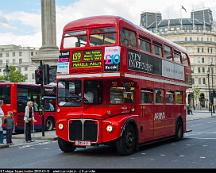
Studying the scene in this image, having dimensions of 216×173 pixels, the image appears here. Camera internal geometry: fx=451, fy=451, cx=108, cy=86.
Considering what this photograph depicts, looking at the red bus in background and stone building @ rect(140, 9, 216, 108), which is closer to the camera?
the red bus in background

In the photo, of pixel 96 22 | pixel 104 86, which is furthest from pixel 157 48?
pixel 104 86

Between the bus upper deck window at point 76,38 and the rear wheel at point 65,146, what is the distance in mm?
3115

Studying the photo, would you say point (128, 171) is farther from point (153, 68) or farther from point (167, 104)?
point (167, 104)

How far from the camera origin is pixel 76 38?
14.8m

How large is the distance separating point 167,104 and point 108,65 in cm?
511

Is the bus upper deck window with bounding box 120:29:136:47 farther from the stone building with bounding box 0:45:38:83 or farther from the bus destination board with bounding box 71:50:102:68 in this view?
the stone building with bounding box 0:45:38:83

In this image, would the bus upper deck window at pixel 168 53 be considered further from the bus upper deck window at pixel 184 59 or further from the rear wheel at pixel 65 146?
the rear wheel at pixel 65 146

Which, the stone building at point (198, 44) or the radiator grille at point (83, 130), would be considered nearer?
the radiator grille at point (83, 130)

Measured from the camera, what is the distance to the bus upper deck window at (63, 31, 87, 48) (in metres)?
14.6

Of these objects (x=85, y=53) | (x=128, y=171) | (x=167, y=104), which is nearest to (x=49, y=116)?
(x=167, y=104)

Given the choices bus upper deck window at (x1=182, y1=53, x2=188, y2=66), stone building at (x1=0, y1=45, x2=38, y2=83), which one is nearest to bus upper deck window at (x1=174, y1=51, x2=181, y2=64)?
bus upper deck window at (x1=182, y1=53, x2=188, y2=66)

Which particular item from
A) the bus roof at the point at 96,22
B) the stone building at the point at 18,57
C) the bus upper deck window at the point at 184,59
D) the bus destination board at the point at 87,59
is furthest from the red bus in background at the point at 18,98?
the stone building at the point at 18,57

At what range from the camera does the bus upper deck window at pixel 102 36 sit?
1422cm

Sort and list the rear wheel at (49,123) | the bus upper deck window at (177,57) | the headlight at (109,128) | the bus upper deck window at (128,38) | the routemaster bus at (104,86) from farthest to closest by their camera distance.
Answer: the rear wheel at (49,123) → the bus upper deck window at (177,57) → the bus upper deck window at (128,38) → the routemaster bus at (104,86) → the headlight at (109,128)
